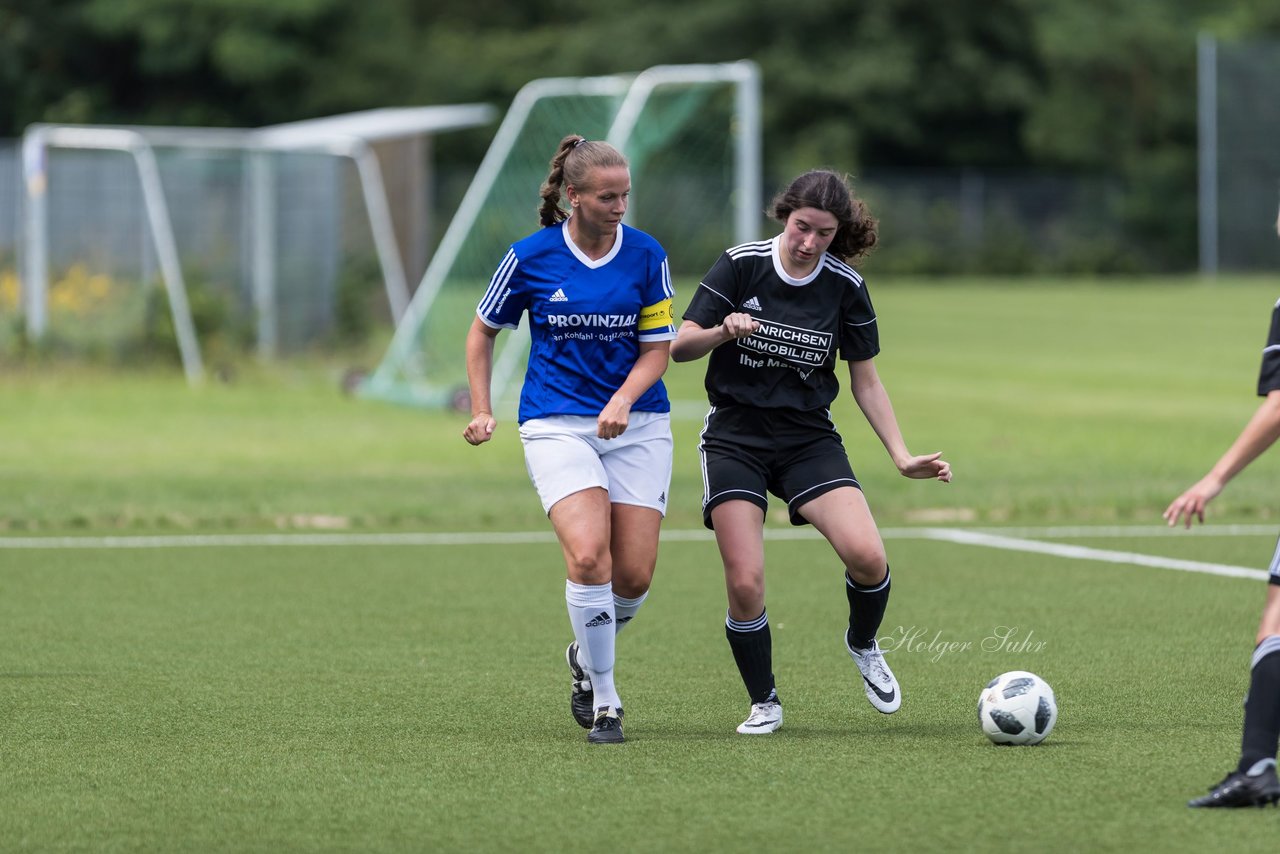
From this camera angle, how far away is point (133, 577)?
Answer: 34.8 feet

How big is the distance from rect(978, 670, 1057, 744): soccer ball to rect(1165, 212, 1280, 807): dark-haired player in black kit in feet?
3.18

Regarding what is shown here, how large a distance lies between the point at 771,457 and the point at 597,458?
658mm

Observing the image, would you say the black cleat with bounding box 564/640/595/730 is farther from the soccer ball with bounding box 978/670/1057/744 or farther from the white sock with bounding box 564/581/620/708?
the soccer ball with bounding box 978/670/1057/744

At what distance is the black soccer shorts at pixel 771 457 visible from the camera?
6895 millimetres

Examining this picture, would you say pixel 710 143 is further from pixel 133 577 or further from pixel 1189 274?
pixel 1189 274

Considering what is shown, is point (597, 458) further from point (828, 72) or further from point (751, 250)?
point (828, 72)

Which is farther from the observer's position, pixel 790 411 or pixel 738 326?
pixel 790 411

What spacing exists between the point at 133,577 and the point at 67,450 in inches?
268

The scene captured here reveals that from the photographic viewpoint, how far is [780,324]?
6.83m

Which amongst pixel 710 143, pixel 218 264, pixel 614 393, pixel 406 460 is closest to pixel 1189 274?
pixel 710 143

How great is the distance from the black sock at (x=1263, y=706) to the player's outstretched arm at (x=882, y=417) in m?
1.65

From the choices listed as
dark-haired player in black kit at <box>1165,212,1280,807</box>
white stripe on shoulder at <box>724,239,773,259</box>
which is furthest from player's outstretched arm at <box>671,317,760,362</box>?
dark-haired player in black kit at <box>1165,212,1280,807</box>

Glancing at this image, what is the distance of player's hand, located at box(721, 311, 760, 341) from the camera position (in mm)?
6406

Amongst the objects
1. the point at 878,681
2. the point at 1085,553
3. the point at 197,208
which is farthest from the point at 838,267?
the point at 197,208
